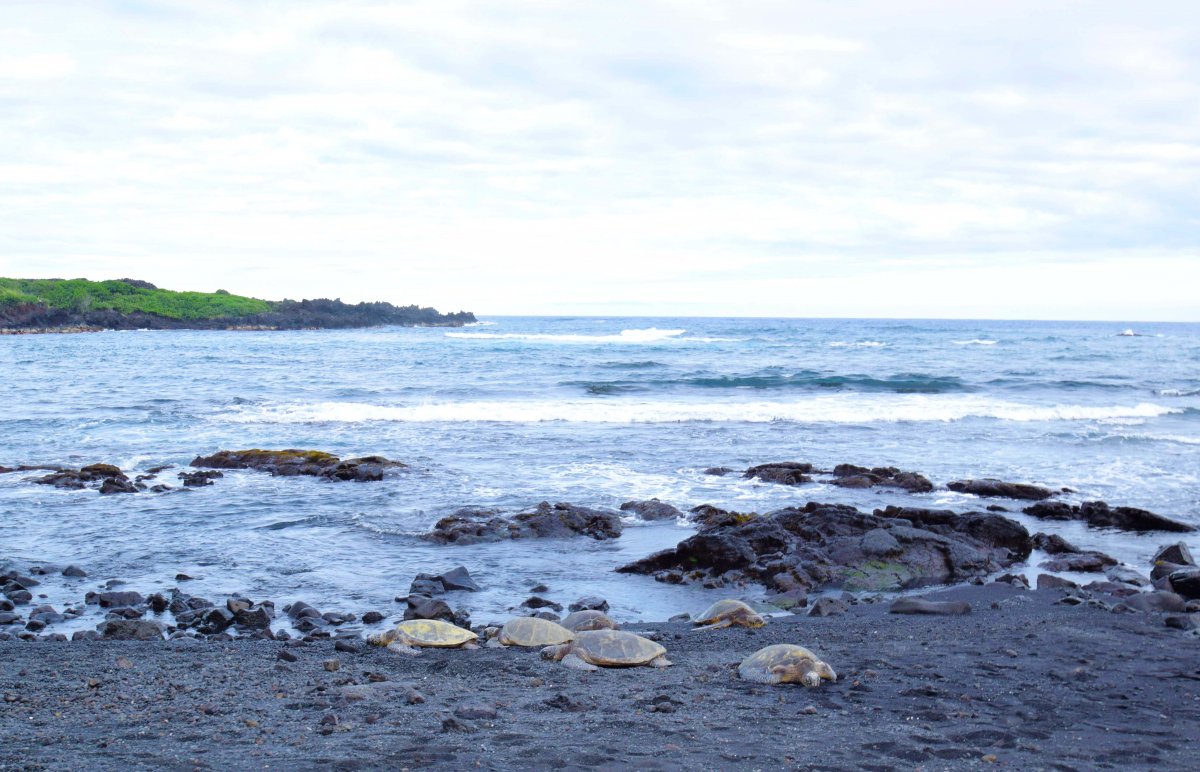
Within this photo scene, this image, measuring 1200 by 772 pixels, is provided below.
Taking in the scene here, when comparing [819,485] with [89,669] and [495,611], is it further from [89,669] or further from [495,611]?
[89,669]

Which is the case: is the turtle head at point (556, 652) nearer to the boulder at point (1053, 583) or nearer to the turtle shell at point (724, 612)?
the turtle shell at point (724, 612)

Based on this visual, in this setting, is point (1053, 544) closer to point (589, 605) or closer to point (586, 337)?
point (589, 605)

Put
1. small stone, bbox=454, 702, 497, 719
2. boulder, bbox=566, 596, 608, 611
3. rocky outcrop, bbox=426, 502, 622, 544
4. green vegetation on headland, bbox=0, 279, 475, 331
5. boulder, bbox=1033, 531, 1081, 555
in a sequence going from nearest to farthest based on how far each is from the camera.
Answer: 1. small stone, bbox=454, 702, 497, 719
2. boulder, bbox=566, 596, 608, 611
3. boulder, bbox=1033, 531, 1081, 555
4. rocky outcrop, bbox=426, 502, 622, 544
5. green vegetation on headland, bbox=0, 279, 475, 331

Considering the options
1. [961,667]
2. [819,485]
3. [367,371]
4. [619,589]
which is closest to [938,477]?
[819,485]

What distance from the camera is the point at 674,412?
27156 millimetres

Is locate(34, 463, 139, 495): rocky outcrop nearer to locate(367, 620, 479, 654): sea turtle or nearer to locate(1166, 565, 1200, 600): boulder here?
locate(367, 620, 479, 654): sea turtle

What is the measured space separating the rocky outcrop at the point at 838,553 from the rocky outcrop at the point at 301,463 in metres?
7.61

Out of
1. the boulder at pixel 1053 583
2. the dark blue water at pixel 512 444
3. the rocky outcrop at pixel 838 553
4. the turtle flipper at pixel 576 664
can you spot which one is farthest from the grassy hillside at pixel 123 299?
the boulder at pixel 1053 583

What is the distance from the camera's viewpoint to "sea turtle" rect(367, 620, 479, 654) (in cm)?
744

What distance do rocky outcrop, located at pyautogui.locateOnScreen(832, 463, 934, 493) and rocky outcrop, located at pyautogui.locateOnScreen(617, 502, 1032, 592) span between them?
3.84 m

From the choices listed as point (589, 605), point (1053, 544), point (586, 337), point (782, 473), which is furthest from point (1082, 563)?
point (586, 337)

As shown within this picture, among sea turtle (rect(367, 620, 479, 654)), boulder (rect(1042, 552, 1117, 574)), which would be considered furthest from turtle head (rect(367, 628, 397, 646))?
boulder (rect(1042, 552, 1117, 574))

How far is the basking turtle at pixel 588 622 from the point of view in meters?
7.98

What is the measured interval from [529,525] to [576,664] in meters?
5.55
